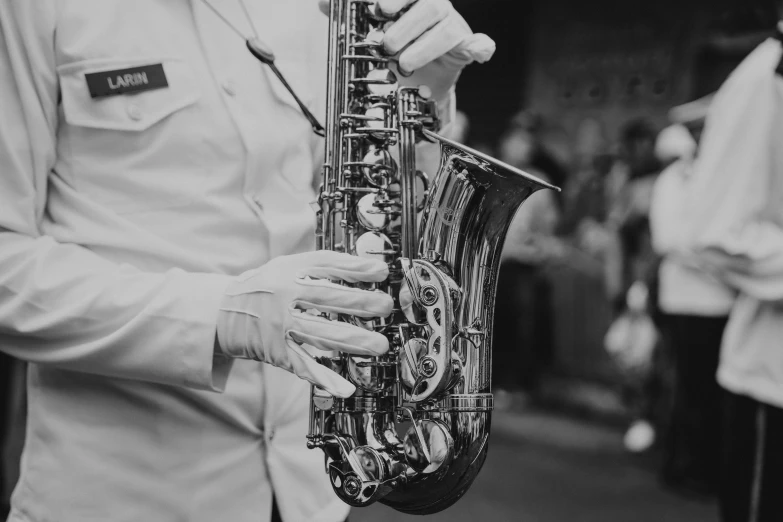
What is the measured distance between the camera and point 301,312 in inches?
57.0

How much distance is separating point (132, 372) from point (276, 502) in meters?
0.39

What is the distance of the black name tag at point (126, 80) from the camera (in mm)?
1518

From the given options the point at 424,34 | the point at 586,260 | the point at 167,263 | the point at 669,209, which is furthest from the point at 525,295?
the point at 167,263

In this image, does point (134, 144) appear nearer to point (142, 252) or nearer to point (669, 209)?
point (142, 252)

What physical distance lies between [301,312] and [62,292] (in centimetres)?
39

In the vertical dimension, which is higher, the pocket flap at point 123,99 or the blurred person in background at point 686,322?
the pocket flap at point 123,99

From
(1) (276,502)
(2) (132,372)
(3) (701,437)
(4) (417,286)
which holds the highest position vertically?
(4) (417,286)

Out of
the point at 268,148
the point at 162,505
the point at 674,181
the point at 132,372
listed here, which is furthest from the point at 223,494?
the point at 674,181

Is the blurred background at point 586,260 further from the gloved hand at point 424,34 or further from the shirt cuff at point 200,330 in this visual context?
the shirt cuff at point 200,330

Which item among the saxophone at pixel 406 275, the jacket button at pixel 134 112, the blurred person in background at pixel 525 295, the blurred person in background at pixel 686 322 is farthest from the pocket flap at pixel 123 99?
the blurred person in background at pixel 525 295

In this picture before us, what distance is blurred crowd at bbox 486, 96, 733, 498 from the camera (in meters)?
4.34

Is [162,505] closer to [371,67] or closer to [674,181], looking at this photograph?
[371,67]

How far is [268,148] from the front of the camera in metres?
1.64

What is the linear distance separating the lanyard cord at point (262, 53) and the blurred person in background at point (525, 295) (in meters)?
5.87
